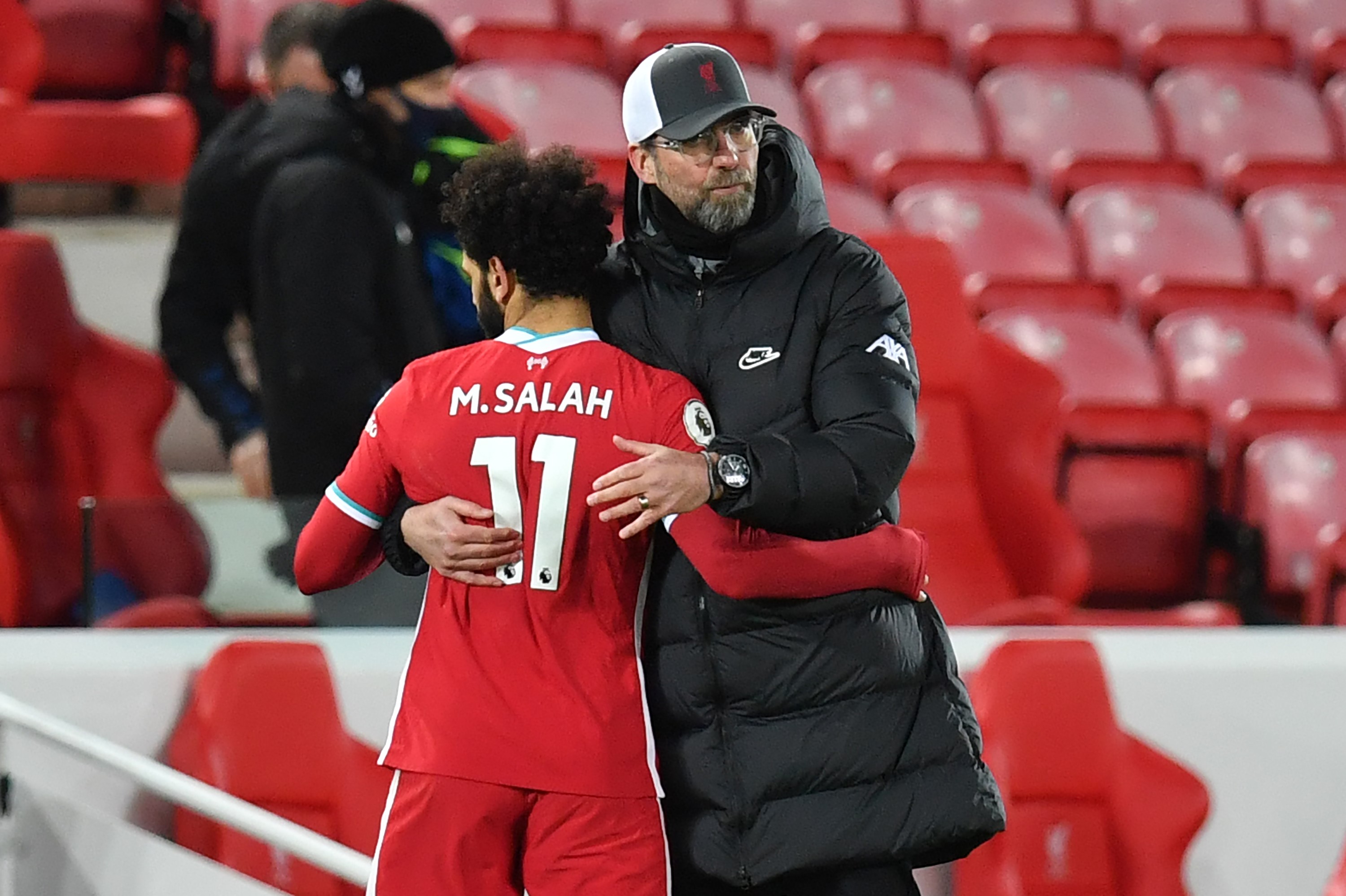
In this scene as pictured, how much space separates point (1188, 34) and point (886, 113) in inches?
50.2

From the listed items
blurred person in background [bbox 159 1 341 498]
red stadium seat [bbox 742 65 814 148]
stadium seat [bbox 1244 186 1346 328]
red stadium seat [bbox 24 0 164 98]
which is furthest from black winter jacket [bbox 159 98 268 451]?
stadium seat [bbox 1244 186 1346 328]

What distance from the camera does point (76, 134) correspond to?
14.9 feet

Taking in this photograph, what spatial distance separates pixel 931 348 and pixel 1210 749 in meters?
1.31

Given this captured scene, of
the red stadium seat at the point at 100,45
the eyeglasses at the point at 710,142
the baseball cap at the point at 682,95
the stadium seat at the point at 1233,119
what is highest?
the red stadium seat at the point at 100,45

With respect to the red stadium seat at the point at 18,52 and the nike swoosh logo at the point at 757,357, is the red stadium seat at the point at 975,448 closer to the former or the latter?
the nike swoosh logo at the point at 757,357

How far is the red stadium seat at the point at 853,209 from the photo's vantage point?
4777 millimetres

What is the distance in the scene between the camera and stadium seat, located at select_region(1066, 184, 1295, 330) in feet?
17.2

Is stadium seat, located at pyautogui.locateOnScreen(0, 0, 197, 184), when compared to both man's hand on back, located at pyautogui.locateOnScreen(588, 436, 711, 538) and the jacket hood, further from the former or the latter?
man's hand on back, located at pyautogui.locateOnScreen(588, 436, 711, 538)

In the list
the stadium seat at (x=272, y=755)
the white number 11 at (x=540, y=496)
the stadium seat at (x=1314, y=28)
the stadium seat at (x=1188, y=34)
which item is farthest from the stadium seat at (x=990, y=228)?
the white number 11 at (x=540, y=496)

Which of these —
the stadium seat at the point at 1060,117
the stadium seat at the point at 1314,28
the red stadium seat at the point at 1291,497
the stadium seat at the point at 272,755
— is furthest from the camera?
the stadium seat at the point at 1314,28

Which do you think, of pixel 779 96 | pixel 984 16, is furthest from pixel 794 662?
pixel 984 16

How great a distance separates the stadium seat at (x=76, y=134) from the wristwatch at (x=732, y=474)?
3.20 meters

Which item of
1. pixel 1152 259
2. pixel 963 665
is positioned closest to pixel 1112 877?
pixel 963 665

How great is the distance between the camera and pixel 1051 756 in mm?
2898
